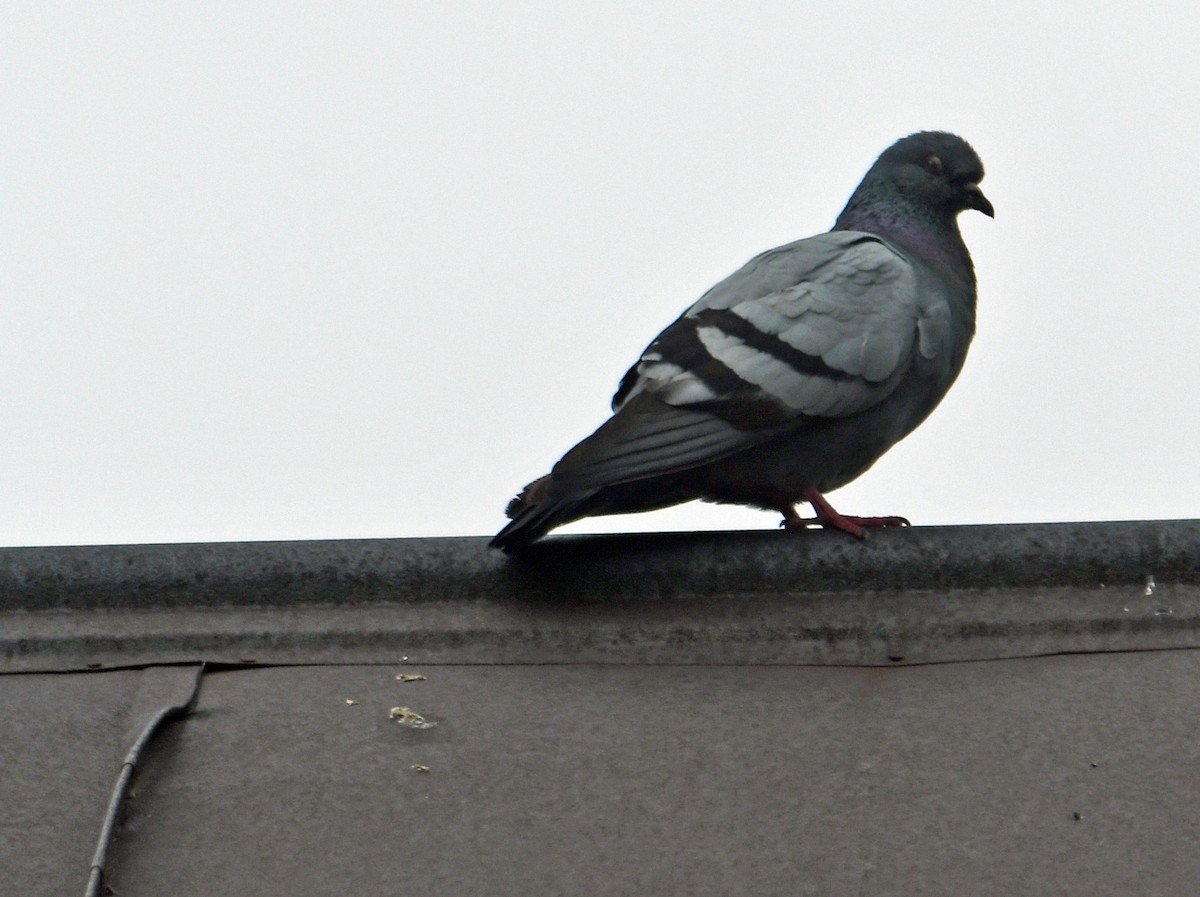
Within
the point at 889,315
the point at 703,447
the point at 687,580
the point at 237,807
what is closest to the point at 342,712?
the point at 237,807

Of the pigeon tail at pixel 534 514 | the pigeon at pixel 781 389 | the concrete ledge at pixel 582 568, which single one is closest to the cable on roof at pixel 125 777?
the concrete ledge at pixel 582 568

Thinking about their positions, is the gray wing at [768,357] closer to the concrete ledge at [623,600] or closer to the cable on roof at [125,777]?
the concrete ledge at [623,600]

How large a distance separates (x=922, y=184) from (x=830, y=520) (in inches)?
80.0

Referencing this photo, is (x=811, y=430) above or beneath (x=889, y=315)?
beneath

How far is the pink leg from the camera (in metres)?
4.38

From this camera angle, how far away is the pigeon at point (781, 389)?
A: 433 cm

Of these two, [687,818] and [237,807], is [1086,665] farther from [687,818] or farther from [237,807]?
[237,807]


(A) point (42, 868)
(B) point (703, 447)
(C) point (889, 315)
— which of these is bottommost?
(A) point (42, 868)

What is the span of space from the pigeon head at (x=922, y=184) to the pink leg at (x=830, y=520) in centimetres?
151

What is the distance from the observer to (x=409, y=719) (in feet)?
10.6

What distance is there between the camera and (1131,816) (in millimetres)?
2777

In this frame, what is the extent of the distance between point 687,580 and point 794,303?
4.30 ft

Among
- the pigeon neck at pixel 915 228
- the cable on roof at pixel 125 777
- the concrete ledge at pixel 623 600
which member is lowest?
the cable on roof at pixel 125 777

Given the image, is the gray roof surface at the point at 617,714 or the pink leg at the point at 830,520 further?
the pink leg at the point at 830,520
